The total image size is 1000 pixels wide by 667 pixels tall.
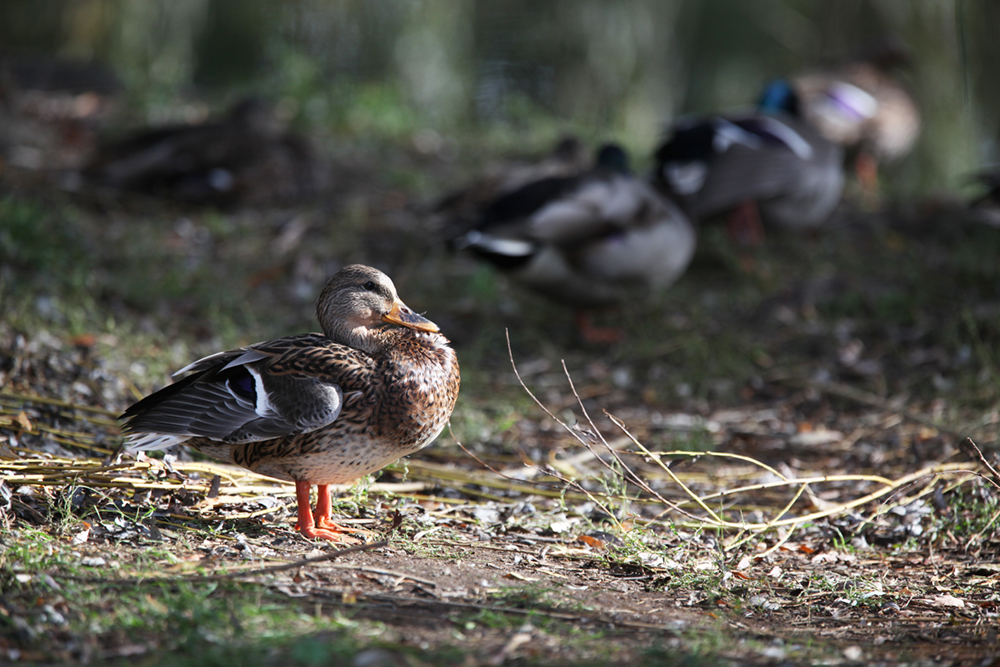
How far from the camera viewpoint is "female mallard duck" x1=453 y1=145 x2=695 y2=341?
190 inches

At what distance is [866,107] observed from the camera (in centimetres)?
762

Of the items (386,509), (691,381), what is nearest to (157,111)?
(691,381)

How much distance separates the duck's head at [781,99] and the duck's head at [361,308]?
4.83 meters

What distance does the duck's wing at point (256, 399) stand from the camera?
262cm

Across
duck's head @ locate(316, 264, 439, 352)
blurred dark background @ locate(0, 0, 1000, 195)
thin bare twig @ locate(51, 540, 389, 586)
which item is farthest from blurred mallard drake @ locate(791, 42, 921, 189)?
thin bare twig @ locate(51, 540, 389, 586)

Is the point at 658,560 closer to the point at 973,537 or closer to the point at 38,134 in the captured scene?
the point at 973,537

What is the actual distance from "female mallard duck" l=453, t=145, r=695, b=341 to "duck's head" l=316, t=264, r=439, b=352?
6.18 ft

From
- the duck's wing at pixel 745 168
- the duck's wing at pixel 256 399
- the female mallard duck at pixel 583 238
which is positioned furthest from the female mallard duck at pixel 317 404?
the duck's wing at pixel 745 168

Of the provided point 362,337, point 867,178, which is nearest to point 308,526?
point 362,337

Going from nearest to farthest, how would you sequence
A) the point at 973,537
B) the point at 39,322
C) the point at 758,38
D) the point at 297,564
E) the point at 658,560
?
the point at 297,564, the point at 658,560, the point at 973,537, the point at 39,322, the point at 758,38

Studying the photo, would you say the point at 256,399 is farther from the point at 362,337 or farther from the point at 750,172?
the point at 750,172

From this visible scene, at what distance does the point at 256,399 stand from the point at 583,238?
262 centimetres

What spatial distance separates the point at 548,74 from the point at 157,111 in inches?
137

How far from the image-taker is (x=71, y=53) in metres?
9.02
